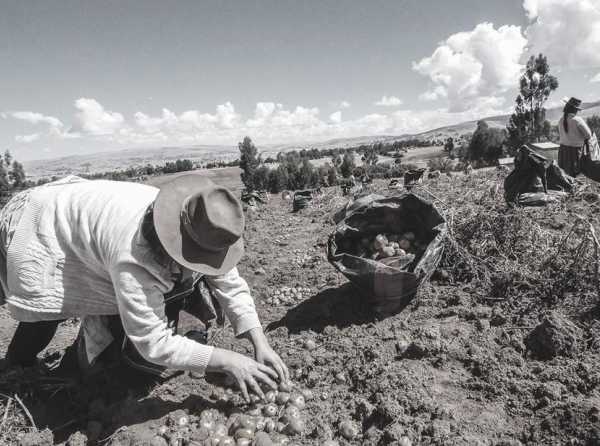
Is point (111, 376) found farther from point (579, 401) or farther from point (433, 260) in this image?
point (579, 401)

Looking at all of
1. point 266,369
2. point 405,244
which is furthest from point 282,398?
point 405,244

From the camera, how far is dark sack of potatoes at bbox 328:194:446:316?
8.36 feet

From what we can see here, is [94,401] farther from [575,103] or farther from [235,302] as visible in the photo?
[575,103]

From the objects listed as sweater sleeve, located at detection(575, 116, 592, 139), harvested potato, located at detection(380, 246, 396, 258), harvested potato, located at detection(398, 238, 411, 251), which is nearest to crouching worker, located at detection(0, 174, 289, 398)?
harvested potato, located at detection(380, 246, 396, 258)

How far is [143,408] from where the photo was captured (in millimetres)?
2033

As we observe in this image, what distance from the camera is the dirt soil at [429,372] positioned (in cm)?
173

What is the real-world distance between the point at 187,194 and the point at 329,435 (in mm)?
1363

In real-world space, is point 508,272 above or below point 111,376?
above

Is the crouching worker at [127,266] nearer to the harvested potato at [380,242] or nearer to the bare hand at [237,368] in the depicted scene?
the bare hand at [237,368]

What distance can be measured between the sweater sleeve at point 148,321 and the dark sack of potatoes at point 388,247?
1.28m

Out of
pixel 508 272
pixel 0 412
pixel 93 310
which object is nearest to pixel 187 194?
pixel 93 310

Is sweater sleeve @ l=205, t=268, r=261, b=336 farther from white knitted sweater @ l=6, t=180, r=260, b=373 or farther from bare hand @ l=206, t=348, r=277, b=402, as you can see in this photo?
bare hand @ l=206, t=348, r=277, b=402

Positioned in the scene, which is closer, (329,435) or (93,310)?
(329,435)

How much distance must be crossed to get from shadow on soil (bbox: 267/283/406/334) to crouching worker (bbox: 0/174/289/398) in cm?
93
